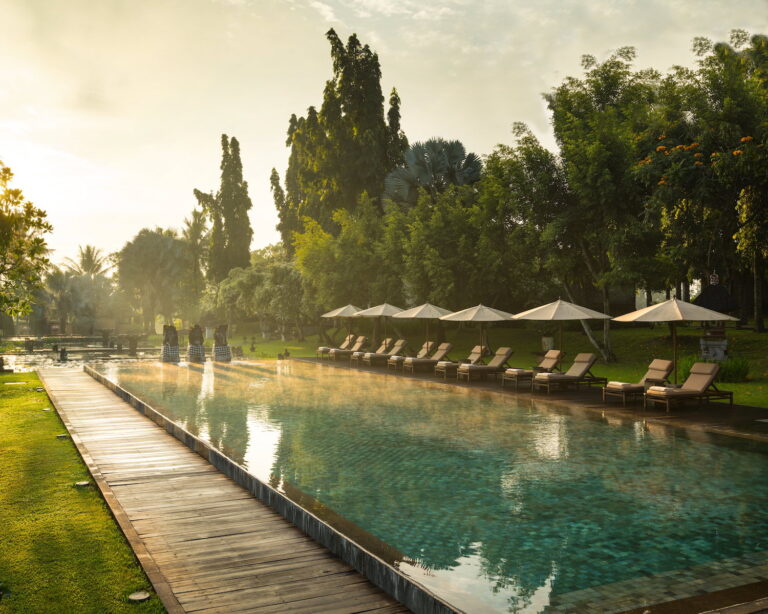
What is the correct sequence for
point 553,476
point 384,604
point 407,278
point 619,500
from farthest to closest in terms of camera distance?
1. point 407,278
2. point 553,476
3. point 619,500
4. point 384,604

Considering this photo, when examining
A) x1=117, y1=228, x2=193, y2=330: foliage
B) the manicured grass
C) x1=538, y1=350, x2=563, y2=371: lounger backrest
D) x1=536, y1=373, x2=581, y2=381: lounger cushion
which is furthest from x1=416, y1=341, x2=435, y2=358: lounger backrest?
x1=117, y1=228, x2=193, y2=330: foliage

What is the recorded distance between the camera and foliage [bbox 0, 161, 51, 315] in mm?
14992

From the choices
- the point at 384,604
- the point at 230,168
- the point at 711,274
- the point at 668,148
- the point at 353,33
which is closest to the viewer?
the point at 384,604

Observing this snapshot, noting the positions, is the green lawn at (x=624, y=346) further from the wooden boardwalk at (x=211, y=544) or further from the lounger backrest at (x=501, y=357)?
the wooden boardwalk at (x=211, y=544)

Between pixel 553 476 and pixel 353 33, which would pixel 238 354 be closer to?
pixel 353 33

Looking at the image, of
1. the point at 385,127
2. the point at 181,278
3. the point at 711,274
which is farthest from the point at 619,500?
the point at 181,278

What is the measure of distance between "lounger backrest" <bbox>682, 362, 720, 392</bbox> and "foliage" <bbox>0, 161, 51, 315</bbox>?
49.8 feet

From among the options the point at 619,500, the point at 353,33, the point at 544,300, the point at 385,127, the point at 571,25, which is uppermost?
the point at 353,33

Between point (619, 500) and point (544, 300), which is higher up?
point (544, 300)

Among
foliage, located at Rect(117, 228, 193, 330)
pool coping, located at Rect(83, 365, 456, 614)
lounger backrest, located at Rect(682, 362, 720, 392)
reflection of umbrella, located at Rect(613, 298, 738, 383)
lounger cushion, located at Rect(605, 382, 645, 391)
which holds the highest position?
foliage, located at Rect(117, 228, 193, 330)

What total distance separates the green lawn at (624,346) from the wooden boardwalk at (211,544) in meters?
11.6

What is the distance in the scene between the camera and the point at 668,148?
15.5 meters

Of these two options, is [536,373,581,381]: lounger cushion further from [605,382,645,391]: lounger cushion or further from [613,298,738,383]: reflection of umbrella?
[613,298,738,383]: reflection of umbrella

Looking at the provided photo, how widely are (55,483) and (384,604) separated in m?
4.88
